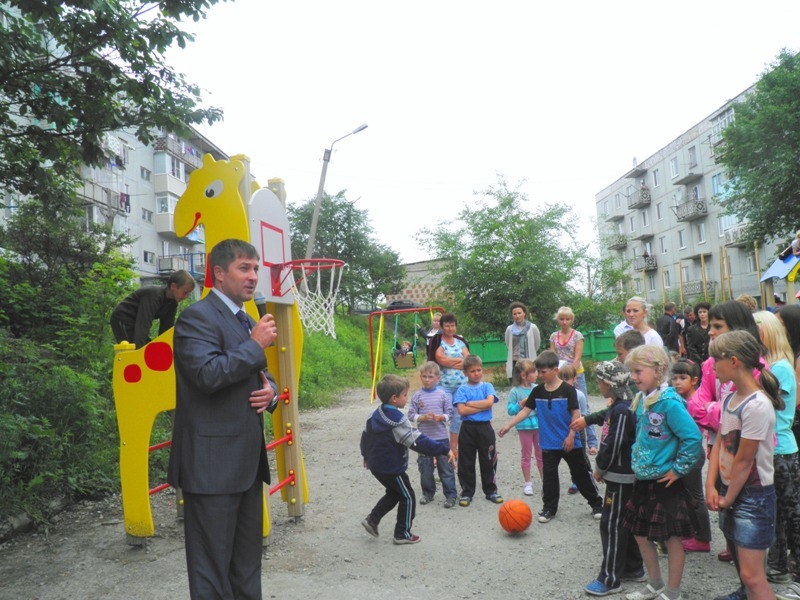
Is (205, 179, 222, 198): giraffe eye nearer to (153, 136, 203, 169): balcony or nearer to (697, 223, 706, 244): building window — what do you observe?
(153, 136, 203, 169): balcony

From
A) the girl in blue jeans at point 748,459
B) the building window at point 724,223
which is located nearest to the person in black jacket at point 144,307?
the girl in blue jeans at point 748,459

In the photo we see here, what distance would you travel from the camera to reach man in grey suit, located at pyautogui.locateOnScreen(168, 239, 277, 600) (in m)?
3.09

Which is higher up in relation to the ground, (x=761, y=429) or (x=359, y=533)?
(x=761, y=429)

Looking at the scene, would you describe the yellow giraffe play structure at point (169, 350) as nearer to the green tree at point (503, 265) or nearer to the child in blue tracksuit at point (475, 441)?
the child in blue tracksuit at point (475, 441)

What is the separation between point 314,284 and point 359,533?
386 cm

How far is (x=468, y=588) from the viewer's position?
4.53 meters

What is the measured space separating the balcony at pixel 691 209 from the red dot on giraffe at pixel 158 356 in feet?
159

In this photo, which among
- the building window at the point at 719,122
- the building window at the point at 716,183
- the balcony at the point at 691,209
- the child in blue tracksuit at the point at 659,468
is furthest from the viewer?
the balcony at the point at 691,209

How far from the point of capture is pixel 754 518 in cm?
357

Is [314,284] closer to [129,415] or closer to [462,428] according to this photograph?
[462,428]

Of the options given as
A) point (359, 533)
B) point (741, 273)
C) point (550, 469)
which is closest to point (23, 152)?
point (359, 533)

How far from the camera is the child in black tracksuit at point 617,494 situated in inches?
170

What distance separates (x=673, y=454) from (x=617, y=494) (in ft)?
1.83

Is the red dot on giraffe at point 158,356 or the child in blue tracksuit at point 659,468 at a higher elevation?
the red dot on giraffe at point 158,356
